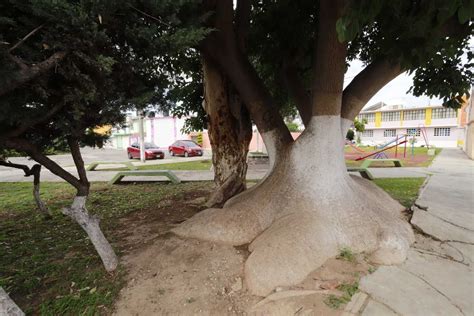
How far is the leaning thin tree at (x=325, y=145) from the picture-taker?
288cm

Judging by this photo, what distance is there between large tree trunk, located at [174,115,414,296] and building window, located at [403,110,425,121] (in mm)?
44923

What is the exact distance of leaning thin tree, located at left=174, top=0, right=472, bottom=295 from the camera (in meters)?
2.88

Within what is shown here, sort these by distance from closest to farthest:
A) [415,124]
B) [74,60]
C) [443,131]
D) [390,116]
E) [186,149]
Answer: [74,60], [186,149], [443,131], [415,124], [390,116]

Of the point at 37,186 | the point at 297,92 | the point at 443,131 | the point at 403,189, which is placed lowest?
the point at 403,189

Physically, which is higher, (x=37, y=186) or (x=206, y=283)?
(x=37, y=186)

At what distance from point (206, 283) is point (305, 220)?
1356mm

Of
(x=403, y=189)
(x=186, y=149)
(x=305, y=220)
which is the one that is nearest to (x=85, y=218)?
(x=305, y=220)

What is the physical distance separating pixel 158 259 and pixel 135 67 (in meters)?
2.16

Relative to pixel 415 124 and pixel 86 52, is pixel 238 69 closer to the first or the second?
pixel 86 52

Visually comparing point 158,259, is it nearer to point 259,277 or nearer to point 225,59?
point 259,277

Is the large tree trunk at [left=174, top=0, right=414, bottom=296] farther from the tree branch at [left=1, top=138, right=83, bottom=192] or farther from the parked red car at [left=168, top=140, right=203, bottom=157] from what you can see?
the parked red car at [left=168, top=140, right=203, bottom=157]

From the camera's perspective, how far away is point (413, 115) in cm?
4241

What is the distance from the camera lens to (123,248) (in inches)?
147

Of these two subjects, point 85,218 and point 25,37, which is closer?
point 25,37
